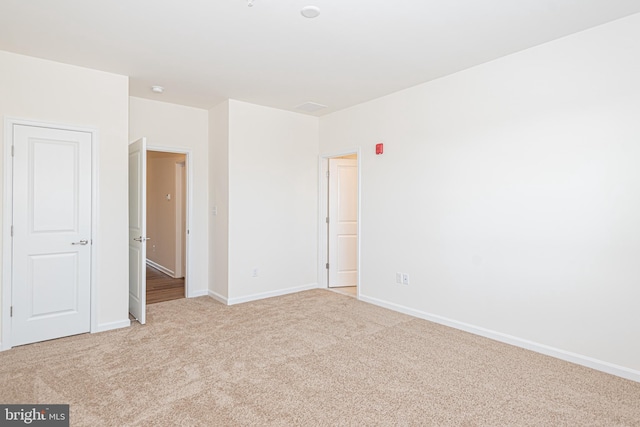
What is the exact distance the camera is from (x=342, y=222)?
558cm

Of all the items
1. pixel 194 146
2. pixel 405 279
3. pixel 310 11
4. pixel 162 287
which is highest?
pixel 310 11

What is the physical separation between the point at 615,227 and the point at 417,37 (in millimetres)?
2118

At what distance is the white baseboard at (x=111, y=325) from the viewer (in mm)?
3600

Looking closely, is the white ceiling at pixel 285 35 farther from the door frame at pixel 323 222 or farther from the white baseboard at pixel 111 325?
the white baseboard at pixel 111 325

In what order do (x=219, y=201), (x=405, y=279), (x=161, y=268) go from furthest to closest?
(x=161, y=268) < (x=219, y=201) < (x=405, y=279)

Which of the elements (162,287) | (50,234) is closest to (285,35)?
(50,234)

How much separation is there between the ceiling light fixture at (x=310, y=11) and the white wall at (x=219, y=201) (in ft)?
7.69

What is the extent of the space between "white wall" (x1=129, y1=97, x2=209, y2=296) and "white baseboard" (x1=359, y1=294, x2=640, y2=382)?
8.95ft

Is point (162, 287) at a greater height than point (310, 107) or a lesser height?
lesser

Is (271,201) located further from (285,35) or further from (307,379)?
(307,379)

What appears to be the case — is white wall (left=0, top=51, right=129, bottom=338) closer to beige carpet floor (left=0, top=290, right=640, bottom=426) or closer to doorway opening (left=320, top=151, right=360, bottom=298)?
beige carpet floor (left=0, top=290, right=640, bottom=426)

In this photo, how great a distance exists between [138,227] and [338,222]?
2.81 m

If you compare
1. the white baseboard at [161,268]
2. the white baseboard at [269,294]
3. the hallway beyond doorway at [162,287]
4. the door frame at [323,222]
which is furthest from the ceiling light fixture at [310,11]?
the white baseboard at [161,268]

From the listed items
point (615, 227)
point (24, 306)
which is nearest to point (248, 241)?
point (24, 306)
